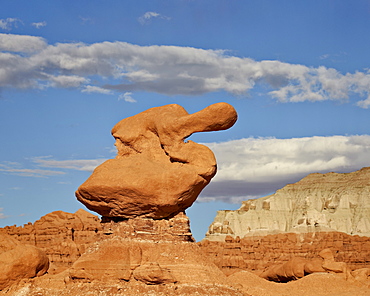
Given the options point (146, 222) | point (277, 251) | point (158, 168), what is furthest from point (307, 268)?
point (277, 251)

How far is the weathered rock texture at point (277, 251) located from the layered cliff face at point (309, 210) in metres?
18.3

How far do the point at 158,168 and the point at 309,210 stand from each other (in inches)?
3239

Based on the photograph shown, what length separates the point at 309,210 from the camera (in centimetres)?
9831

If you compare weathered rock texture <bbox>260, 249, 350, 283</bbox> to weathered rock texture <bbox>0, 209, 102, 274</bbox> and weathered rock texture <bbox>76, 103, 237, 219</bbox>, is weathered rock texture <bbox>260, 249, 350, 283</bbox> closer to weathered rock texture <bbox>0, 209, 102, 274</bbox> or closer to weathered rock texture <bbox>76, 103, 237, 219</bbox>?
weathered rock texture <bbox>76, 103, 237, 219</bbox>

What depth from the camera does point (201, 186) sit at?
19.3 meters

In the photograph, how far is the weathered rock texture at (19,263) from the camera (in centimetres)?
2048

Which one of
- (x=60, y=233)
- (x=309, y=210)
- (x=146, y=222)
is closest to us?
(x=146, y=222)

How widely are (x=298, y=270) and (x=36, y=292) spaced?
14667 millimetres

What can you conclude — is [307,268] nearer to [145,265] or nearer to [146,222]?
[146,222]

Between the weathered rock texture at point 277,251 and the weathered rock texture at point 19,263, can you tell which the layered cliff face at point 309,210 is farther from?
the weathered rock texture at point 19,263

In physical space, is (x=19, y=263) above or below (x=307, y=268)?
above

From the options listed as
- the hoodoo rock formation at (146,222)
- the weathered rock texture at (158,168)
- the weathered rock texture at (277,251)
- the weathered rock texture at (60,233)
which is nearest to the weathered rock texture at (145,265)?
the hoodoo rock formation at (146,222)

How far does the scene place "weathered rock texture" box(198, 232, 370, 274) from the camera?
6738 cm

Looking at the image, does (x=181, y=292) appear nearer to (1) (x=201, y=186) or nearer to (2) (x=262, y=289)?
(1) (x=201, y=186)
